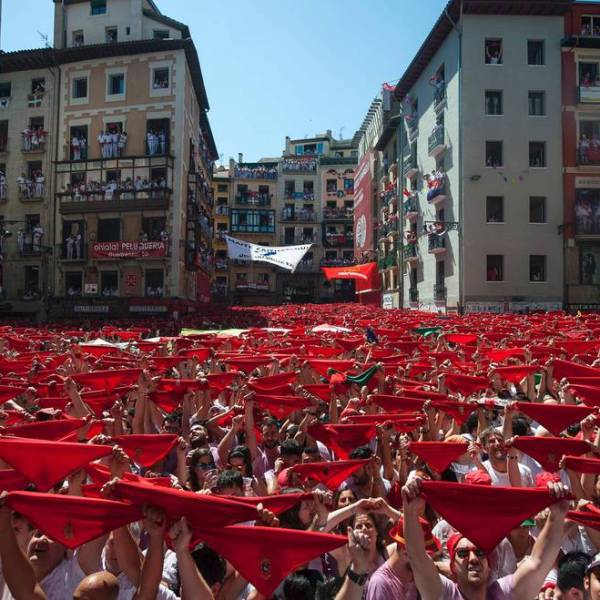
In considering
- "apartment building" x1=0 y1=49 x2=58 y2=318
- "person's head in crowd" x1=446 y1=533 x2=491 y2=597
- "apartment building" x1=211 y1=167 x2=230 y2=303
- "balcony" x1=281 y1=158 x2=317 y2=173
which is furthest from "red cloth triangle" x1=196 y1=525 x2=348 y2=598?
"balcony" x1=281 y1=158 x2=317 y2=173

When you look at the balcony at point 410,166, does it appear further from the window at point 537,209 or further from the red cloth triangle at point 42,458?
the red cloth triangle at point 42,458

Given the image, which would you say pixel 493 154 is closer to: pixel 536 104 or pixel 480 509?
pixel 536 104

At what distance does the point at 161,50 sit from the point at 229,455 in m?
36.5

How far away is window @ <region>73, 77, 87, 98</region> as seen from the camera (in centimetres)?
3997

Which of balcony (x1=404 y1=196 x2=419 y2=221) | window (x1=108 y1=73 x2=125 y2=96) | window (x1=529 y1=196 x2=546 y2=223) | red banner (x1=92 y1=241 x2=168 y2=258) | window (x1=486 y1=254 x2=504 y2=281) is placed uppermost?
window (x1=108 y1=73 x2=125 y2=96)

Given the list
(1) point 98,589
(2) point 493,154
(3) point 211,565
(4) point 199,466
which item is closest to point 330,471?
(4) point 199,466

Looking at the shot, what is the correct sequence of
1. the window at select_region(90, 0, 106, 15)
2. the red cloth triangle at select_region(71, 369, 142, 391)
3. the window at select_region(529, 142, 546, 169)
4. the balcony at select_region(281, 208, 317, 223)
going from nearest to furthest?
the red cloth triangle at select_region(71, 369, 142, 391) < the window at select_region(529, 142, 546, 169) < the window at select_region(90, 0, 106, 15) < the balcony at select_region(281, 208, 317, 223)

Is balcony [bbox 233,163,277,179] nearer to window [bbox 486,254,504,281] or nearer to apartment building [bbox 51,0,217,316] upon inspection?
apartment building [bbox 51,0,217,316]

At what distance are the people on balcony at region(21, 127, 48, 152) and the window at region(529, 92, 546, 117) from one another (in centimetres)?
2862

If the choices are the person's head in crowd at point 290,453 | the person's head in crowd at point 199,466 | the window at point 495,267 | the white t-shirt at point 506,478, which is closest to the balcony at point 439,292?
the window at point 495,267

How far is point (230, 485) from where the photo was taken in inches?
204

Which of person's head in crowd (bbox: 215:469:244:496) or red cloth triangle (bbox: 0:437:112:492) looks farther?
person's head in crowd (bbox: 215:469:244:496)

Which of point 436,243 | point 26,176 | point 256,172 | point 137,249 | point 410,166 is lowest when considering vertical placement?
point 137,249

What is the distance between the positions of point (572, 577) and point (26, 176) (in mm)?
42096
